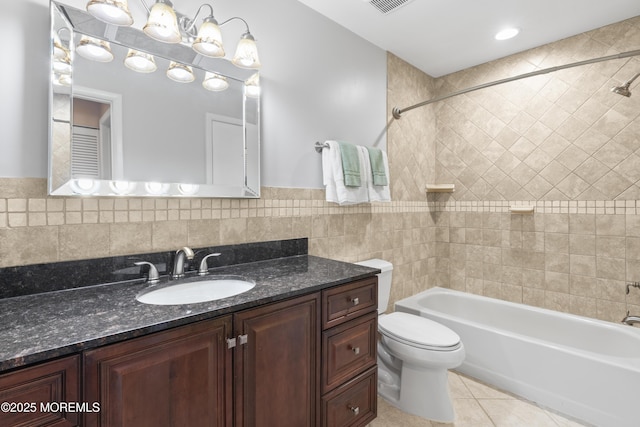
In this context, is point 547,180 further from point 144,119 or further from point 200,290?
point 144,119

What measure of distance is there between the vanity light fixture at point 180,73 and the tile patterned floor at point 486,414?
213 centimetres

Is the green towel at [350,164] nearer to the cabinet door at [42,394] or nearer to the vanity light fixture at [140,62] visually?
the vanity light fixture at [140,62]

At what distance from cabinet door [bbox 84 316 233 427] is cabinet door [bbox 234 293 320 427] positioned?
0.20ft

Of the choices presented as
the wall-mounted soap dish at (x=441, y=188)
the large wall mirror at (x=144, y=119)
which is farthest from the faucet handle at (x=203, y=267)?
the wall-mounted soap dish at (x=441, y=188)

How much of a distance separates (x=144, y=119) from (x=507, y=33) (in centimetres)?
255

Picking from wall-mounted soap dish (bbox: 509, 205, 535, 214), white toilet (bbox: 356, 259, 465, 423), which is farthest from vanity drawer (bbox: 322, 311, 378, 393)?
wall-mounted soap dish (bbox: 509, 205, 535, 214)

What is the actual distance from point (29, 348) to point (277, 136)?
56.2 inches

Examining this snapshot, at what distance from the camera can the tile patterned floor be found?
1767 millimetres

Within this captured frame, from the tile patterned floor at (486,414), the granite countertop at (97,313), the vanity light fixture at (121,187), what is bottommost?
the tile patterned floor at (486,414)

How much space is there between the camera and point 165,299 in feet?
4.11

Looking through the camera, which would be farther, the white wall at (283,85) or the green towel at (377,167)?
the green towel at (377,167)

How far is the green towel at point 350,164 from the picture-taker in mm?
1972

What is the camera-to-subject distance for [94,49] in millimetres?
1241

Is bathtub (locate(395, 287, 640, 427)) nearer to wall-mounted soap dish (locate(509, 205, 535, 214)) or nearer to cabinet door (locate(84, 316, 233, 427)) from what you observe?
wall-mounted soap dish (locate(509, 205, 535, 214))
